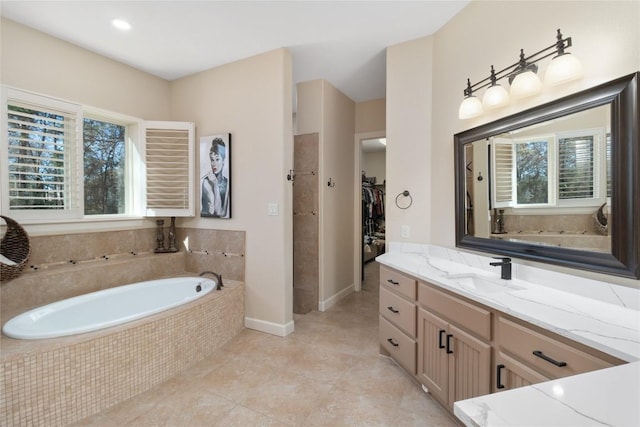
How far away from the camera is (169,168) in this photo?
329 centimetres

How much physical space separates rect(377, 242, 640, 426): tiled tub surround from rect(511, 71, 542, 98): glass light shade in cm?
101

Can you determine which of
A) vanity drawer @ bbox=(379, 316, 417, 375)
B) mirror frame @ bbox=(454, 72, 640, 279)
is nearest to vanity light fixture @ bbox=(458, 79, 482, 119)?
mirror frame @ bbox=(454, 72, 640, 279)

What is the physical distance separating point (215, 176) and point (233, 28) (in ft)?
4.73

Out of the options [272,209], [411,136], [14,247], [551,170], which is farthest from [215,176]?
[551,170]

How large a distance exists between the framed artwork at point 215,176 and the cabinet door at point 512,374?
8.71 ft

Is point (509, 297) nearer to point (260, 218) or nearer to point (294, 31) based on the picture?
point (260, 218)

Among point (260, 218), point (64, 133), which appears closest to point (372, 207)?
point (260, 218)

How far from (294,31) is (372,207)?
3858 millimetres

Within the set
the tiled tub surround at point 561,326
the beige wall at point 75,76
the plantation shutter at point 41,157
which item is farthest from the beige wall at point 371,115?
the plantation shutter at point 41,157

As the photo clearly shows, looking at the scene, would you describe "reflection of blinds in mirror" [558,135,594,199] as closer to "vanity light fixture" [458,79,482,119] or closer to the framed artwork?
"vanity light fixture" [458,79,482,119]

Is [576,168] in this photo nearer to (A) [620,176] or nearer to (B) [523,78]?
(A) [620,176]

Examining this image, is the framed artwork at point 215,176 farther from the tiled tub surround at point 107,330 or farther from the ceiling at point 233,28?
the ceiling at point 233,28

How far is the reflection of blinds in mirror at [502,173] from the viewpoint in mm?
1863

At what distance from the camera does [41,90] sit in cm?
251
